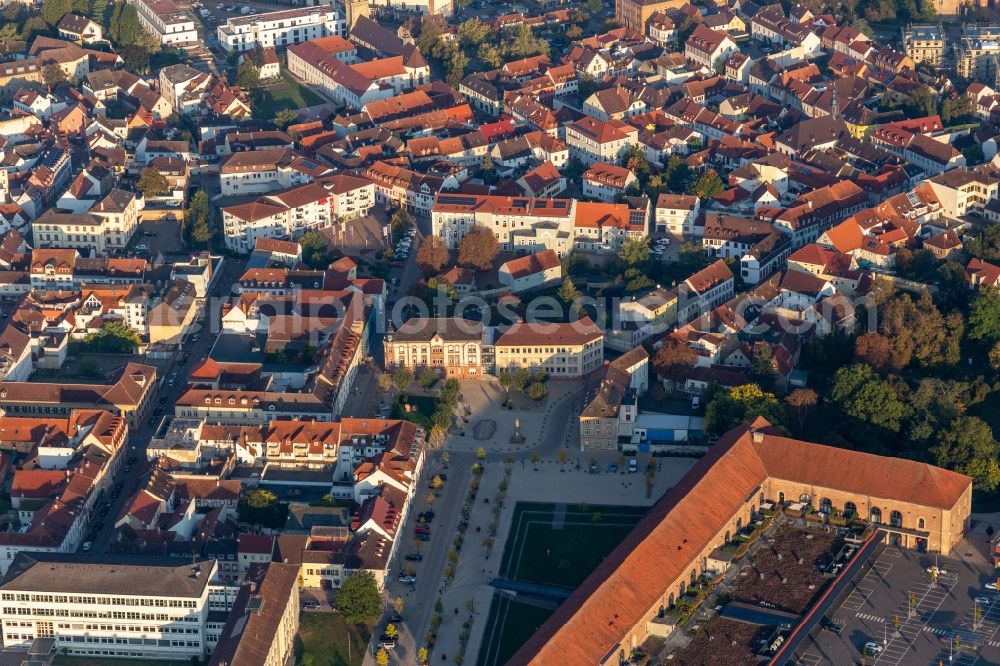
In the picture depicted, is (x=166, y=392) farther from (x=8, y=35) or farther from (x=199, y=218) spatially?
(x=8, y=35)

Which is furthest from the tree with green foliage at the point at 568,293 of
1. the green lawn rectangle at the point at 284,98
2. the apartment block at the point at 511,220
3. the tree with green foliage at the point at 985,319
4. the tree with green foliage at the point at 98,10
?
the tree with green foliage at the point at 98,10

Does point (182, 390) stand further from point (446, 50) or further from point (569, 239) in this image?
point (446, 50)

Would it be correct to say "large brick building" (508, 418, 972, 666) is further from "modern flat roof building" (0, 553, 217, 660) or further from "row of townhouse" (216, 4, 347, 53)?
"row of townhouse" (216, 4, 347, 53)

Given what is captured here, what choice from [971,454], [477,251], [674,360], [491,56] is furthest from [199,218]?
[971,454]

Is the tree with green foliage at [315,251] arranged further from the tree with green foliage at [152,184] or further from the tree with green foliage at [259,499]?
the tree with green foliage at [259,499]

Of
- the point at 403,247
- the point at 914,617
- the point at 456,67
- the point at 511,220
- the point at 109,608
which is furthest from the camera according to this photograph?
the point at 456,67

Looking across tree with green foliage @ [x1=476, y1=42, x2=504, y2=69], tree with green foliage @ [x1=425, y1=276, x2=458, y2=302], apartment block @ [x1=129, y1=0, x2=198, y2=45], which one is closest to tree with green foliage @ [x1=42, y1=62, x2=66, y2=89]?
apartment block @ [x1=129, y1=0, x2=198, y2=45]
